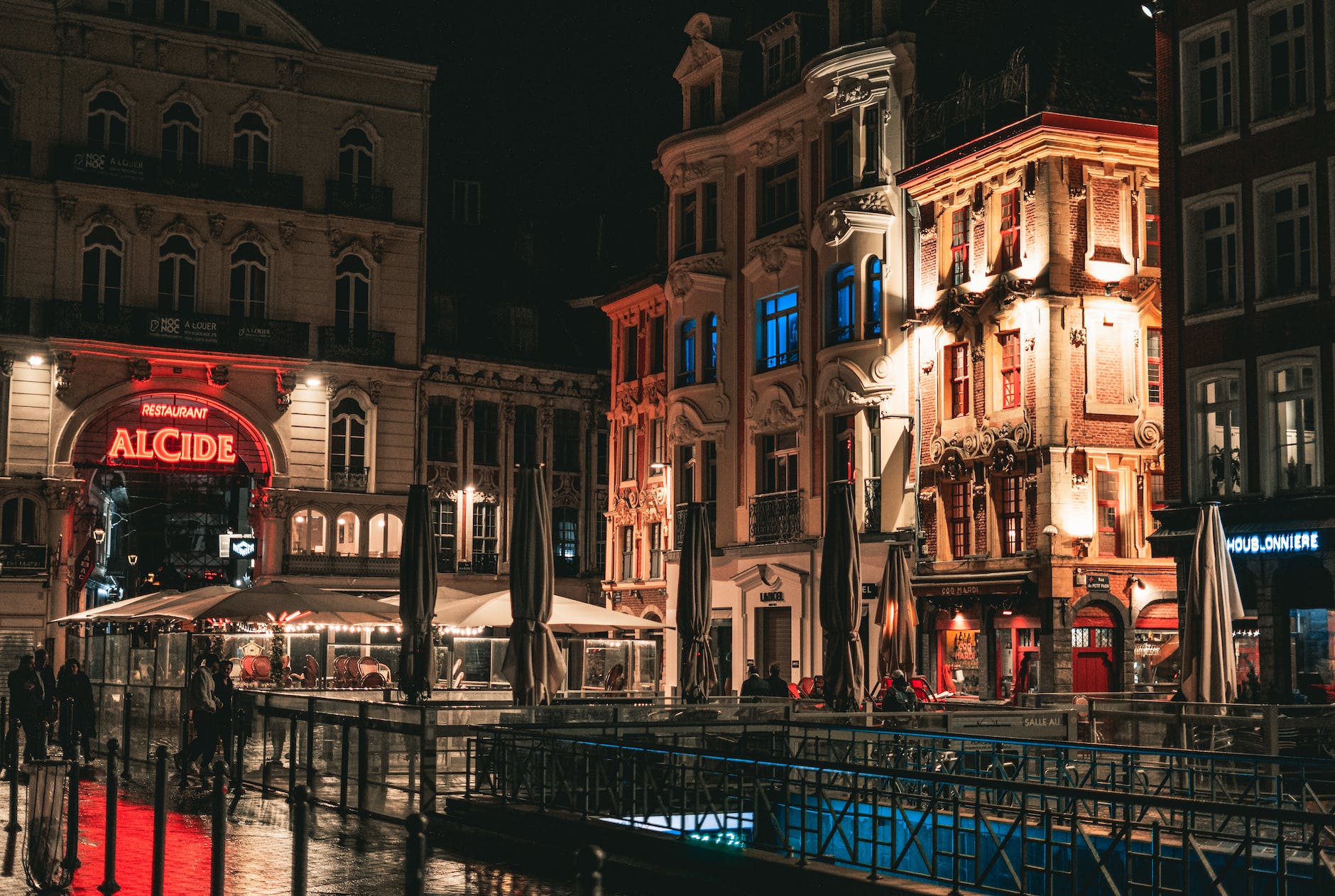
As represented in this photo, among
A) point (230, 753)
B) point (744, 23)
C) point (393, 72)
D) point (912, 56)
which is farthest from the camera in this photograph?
point (393, 72)

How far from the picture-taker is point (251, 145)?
176ft

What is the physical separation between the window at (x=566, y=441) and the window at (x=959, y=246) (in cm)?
2634

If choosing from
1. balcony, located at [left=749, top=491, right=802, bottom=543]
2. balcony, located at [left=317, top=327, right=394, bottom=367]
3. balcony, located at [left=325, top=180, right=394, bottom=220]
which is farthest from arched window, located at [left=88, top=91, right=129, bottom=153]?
balcony, located at [left=749, top=491, right=802, bottom=543]

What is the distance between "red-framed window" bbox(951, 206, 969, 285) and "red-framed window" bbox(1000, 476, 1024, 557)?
4.86 m

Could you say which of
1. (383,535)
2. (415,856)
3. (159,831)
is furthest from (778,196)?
(415,856)

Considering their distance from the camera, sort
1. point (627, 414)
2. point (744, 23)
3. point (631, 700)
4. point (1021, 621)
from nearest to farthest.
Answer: point (631, 700) < point (1021, 621) < point (744, 23) < point (627, 414)

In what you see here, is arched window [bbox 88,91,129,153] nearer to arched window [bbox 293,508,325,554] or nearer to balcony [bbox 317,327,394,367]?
balcony [bbox 317,327,394,367]

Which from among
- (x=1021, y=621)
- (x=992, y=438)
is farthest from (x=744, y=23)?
(x=1021, y=621)

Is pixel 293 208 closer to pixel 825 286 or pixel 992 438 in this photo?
pixel 825 286

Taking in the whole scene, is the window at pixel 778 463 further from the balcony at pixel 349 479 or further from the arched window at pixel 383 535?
the balcony at pixel 349 479

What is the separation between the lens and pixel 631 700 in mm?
26734

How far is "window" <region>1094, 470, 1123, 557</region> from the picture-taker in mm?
34094

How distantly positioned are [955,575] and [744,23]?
18.5m

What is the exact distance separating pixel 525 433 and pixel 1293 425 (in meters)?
36.0
